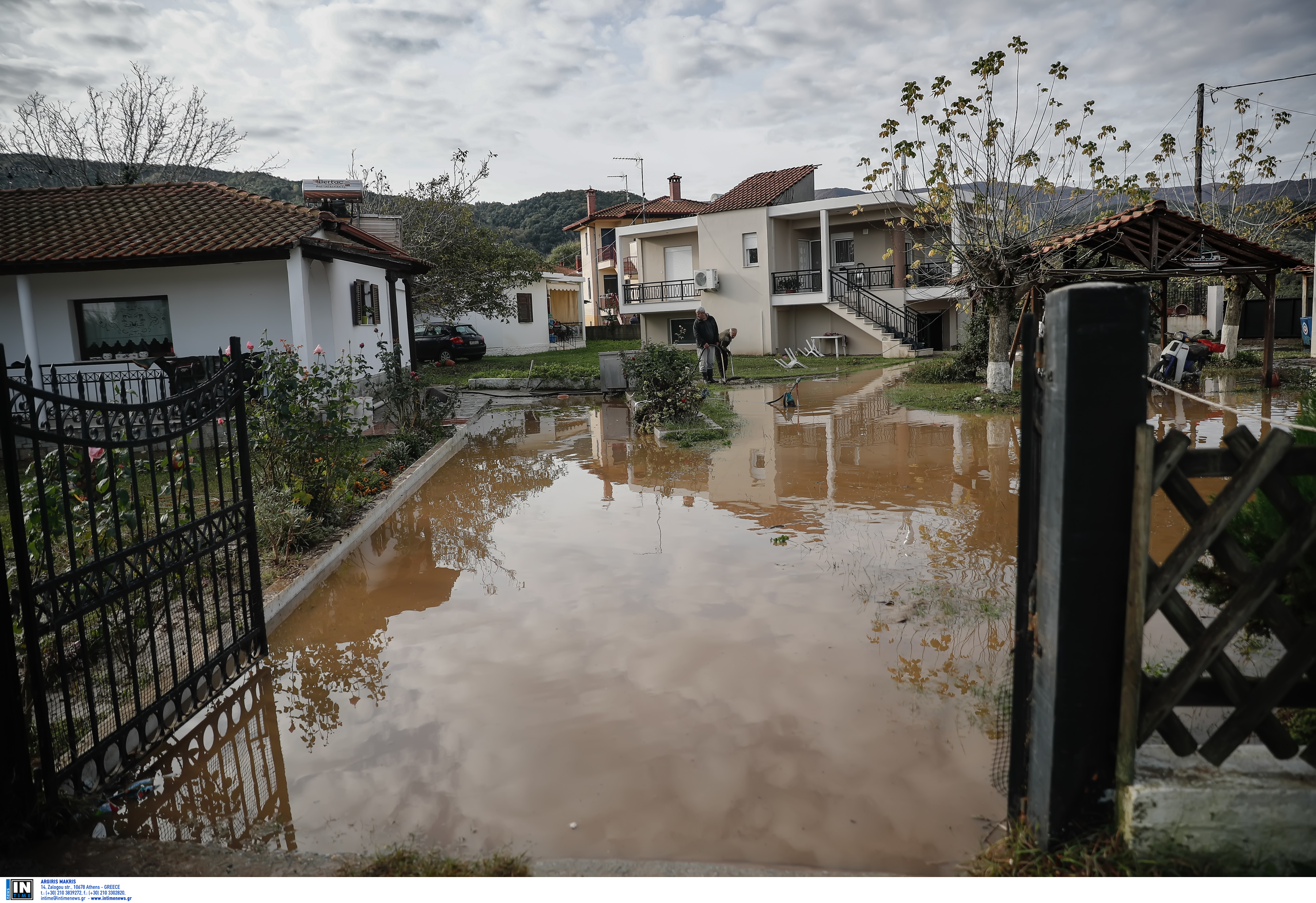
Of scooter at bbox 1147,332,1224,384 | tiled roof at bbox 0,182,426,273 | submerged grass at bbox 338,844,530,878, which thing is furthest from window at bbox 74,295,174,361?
scooter at bbox 1147,332,1224,384

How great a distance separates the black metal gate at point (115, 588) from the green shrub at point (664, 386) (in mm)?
8852

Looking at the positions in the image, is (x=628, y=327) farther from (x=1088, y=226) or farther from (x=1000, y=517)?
(x=1000, y=517)

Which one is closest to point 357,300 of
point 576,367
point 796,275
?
point 576,367

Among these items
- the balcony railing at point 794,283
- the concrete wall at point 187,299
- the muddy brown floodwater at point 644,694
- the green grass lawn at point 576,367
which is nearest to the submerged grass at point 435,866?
the muddy brown floodwater at point 644,694

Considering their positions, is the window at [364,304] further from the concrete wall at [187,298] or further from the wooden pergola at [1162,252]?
the wooden pergola at [1162,252]

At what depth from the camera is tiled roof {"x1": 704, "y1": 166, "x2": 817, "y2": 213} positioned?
34.2m

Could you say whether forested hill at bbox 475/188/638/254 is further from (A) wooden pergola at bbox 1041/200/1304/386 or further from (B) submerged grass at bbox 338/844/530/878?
(B) submerged grass at bbox 338/844/530/878

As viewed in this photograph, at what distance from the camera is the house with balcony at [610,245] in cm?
4394

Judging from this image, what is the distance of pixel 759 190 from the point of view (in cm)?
3541

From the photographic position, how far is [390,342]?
19984 millimetres

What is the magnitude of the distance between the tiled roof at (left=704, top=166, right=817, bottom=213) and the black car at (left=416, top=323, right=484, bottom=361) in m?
10.6

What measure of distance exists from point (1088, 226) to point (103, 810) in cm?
1668

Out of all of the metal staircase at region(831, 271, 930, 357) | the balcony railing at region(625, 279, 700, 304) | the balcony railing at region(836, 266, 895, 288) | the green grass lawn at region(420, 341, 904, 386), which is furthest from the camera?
the balcony railing at region(625, 279, 700, 304)
